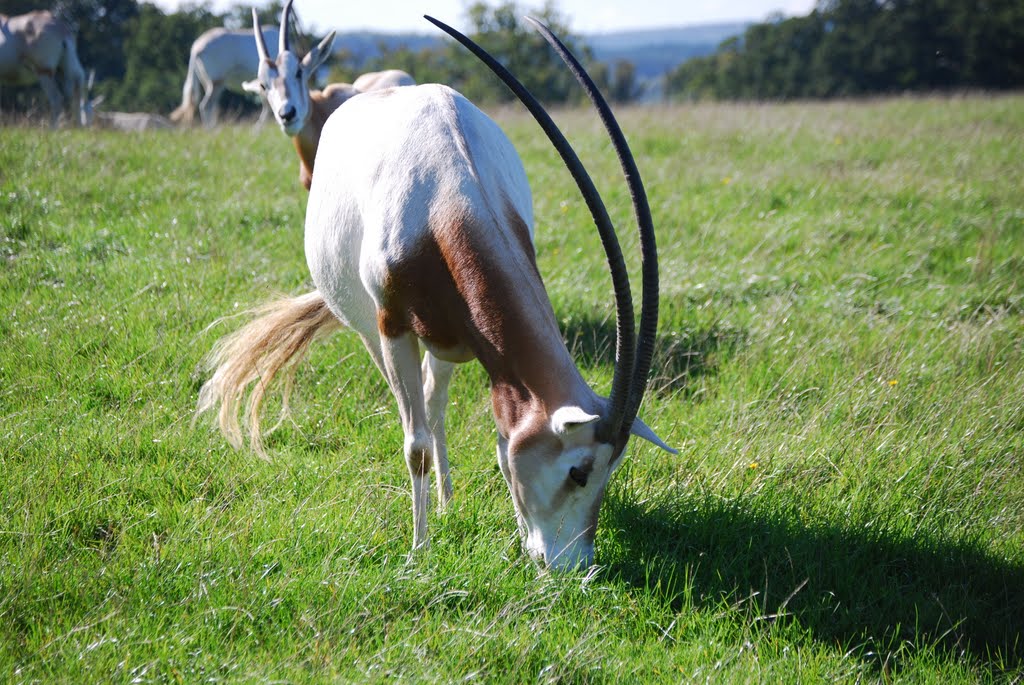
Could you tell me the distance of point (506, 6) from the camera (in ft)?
151

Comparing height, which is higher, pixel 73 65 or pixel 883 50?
pixel 73 65

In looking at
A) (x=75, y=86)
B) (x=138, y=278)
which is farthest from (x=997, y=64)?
(x=138, y=278)

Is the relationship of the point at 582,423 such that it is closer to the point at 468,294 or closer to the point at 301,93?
the point at 468,294

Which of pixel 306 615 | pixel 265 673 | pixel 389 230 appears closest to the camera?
pixel 265 673

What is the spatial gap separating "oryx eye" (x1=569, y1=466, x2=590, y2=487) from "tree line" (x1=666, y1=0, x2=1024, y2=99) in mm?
43424

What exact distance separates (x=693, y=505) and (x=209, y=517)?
6.64 ft

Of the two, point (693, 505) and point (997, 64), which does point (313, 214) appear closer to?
point (693, 505)

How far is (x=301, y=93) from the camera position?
22.7 feet

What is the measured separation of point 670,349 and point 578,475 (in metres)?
2.45

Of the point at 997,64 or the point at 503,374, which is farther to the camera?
the point at 997,64

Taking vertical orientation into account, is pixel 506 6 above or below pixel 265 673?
above

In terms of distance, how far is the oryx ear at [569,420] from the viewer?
102 inches

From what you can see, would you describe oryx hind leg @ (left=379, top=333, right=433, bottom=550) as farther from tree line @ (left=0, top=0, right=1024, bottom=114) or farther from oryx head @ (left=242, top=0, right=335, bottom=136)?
tree line @ (left=0, top=0, right=1024, bottom=114)

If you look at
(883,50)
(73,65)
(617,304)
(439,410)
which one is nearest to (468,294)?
(617,304)
